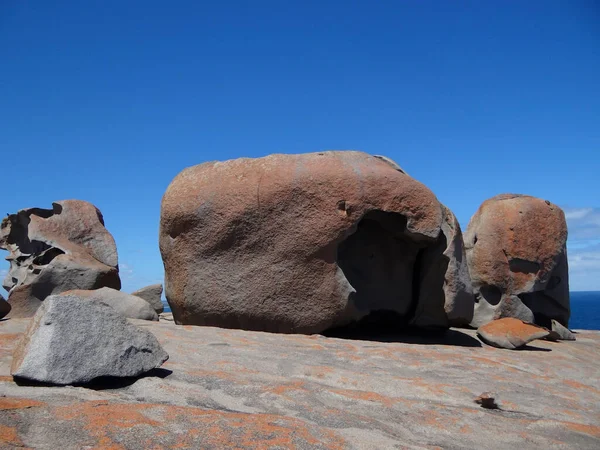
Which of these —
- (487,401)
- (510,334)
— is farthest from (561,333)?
(487,401)

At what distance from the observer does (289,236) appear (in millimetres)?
7082

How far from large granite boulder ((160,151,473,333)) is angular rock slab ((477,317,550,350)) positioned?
0.80 metres

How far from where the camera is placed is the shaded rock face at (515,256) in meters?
9.61

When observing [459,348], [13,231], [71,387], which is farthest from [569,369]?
[13,231]

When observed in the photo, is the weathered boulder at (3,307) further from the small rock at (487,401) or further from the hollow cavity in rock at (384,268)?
the small rock at (487,401)

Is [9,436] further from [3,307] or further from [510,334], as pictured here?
[3,307]

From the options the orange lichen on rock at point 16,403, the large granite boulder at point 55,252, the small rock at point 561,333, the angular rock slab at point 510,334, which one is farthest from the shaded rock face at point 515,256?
the orange lichen on rock at point 16,403

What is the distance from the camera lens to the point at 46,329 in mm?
3684

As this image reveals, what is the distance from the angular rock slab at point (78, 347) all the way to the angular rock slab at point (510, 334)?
194 inches

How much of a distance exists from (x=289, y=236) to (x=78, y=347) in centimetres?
365

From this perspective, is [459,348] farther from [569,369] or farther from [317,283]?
[317,283]

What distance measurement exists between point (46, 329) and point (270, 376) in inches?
64.6

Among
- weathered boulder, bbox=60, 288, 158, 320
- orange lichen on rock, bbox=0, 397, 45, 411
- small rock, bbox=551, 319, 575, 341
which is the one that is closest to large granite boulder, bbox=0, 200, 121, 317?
weathered boulder, bbox=60, 288, 158, 320

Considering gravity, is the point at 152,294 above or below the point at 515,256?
below
